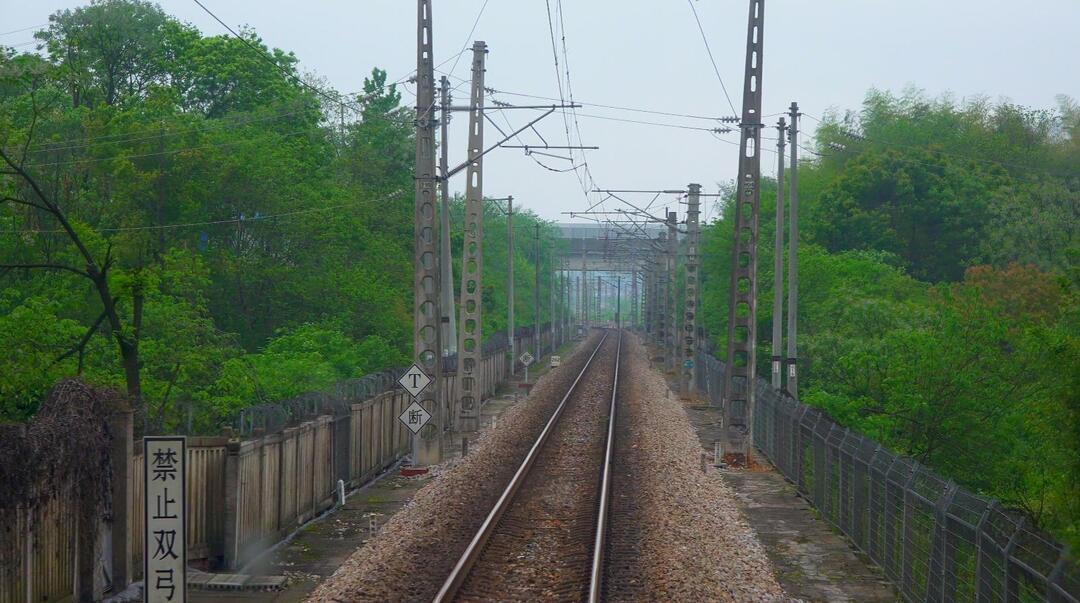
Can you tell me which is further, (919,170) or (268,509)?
(919,170)

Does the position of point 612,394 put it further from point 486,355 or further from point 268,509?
point 268,509

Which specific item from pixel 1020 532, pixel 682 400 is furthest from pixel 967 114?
pixel 1020 532

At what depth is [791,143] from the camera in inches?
1168

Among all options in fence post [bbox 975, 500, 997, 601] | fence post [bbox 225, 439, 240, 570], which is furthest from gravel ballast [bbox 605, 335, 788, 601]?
fence post [bbox 225, 439, 240, 570]

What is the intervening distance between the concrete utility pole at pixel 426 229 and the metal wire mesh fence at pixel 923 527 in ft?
26.2

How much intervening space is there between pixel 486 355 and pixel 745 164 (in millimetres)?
21655

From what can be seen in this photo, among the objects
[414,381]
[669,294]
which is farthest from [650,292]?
[414,381]

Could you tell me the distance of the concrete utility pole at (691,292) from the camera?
4600 centimetres

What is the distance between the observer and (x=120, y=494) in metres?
13.0

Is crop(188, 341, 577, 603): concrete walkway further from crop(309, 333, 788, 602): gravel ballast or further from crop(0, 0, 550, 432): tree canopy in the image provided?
crop(0, 0, 550, 432): tree canopy

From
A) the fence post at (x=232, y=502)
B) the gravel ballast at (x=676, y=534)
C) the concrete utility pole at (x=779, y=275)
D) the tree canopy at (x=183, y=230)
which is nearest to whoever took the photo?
the gravel ballast at (x=676, y=534)

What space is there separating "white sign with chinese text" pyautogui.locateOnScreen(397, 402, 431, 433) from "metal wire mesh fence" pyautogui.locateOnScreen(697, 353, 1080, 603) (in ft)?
25.2

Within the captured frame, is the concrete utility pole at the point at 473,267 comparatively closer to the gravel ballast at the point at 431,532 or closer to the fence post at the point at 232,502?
the gravel ballast at the point at 431,532

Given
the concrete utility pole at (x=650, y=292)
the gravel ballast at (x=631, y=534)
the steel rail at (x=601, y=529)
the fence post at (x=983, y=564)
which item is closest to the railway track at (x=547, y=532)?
the steel rail at (x=601, y=529)
